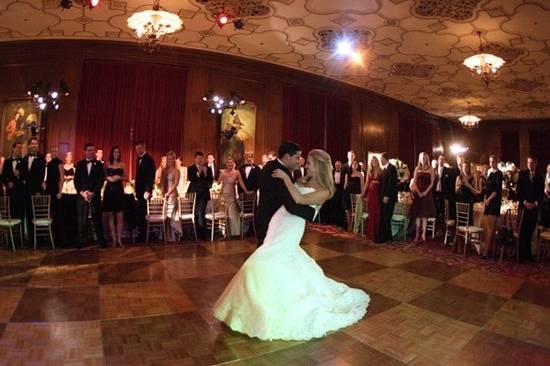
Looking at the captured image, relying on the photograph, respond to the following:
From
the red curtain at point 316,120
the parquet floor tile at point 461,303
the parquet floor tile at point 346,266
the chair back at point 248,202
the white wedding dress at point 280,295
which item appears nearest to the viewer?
the white wedding dress at point 280,295

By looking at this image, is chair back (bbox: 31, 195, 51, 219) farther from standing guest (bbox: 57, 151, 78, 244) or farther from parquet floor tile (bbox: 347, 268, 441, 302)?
parquet floor tile (bbox: 347, 268, 441, 302)

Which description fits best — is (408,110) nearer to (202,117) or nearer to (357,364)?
(202,117)

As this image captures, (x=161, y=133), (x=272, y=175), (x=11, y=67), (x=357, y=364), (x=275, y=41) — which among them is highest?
(x=275, y=41)

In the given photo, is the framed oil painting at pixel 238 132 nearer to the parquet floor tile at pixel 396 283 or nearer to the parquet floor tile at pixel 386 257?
the parquet floor tile at pixel 386 257

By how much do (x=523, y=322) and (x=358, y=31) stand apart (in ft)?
18.5

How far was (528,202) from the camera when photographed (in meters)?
5.67

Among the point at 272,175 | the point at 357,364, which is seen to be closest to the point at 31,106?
the point at 272,175

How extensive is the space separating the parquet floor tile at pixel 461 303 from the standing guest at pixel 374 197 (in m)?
2.68

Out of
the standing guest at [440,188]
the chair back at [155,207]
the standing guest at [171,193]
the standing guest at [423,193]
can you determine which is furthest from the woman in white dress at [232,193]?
the standing guest at [440,188]

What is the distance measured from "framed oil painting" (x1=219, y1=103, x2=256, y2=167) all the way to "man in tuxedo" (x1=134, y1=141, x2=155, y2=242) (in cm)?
315

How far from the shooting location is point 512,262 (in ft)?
18.2

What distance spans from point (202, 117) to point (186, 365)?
24.1 ft

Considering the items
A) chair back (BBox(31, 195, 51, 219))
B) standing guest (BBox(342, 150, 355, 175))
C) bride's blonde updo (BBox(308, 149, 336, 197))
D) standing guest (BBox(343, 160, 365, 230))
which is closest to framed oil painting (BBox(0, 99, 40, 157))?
chair back (BBox(31, 195, 51, 219))

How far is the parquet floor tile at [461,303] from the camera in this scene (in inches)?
129
